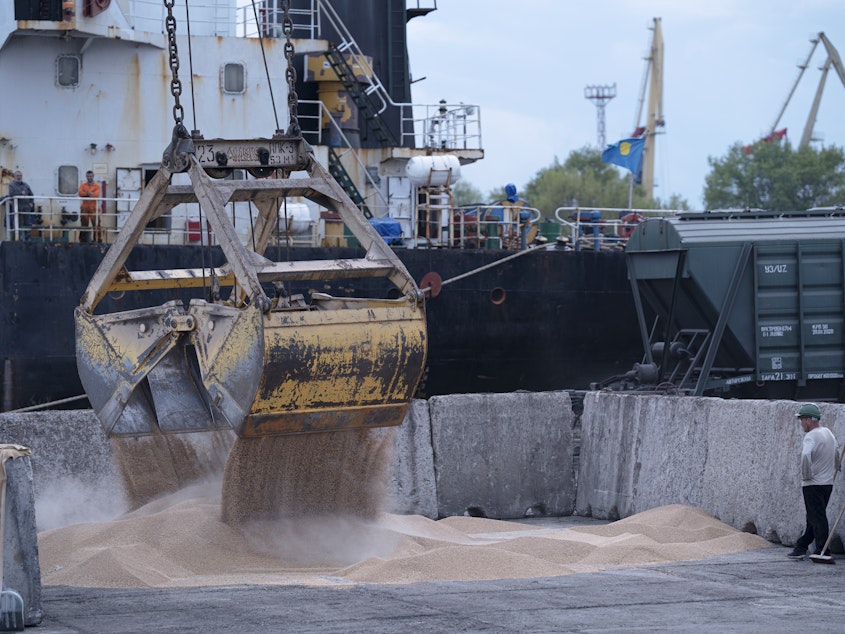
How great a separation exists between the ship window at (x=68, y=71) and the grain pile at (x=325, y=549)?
10478 mm

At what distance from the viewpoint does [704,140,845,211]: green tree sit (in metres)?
82.3

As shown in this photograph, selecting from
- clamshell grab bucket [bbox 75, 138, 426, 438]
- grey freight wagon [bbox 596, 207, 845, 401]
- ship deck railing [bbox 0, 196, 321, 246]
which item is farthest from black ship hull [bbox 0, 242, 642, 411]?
clamshell grab bucket [bbox 75, 138, 426, 438]

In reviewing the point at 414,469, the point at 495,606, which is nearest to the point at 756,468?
the point at 414,469

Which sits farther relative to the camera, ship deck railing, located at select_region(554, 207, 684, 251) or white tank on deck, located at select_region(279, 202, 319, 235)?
ship deck railing, located at select_region(554, 207, 684, 251)

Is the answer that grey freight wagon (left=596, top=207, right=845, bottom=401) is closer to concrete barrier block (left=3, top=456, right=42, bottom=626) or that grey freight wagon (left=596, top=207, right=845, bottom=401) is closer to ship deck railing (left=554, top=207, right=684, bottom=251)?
ship deck railing (left=554, top=207, right=684, bottom=251)

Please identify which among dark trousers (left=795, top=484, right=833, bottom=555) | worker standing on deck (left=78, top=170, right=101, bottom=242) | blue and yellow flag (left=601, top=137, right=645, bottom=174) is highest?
blue and yellow flag (left=601, top=137, right=645, bottom=174)

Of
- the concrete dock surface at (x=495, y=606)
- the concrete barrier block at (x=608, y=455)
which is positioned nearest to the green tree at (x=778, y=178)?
the concrete barrier block at (x=608, y=455)

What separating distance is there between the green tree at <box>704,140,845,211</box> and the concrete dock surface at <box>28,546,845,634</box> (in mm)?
72492

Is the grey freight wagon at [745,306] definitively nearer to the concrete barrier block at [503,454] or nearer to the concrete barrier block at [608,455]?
the concrete barrier block at [608,455]

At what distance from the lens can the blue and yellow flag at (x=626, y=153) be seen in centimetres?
2778

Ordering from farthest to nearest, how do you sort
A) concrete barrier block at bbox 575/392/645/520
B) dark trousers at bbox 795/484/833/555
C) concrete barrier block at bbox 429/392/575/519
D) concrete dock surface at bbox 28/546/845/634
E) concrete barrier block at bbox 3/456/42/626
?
concrete barrier block at bbox 429/392/575/519 < concrete barrier block at bbox 575/392/645/520 < dark trousers at bbox 795/484/833/555 < concrete barrier block at bbox 3/456/42/626 < concrete dock surface at bbox 28/546/845/634

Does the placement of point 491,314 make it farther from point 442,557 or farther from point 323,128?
point 442,557

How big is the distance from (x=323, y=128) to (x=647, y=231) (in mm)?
6776

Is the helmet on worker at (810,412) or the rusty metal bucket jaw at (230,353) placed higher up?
the rusty metal bucket jaw at (230,353)
